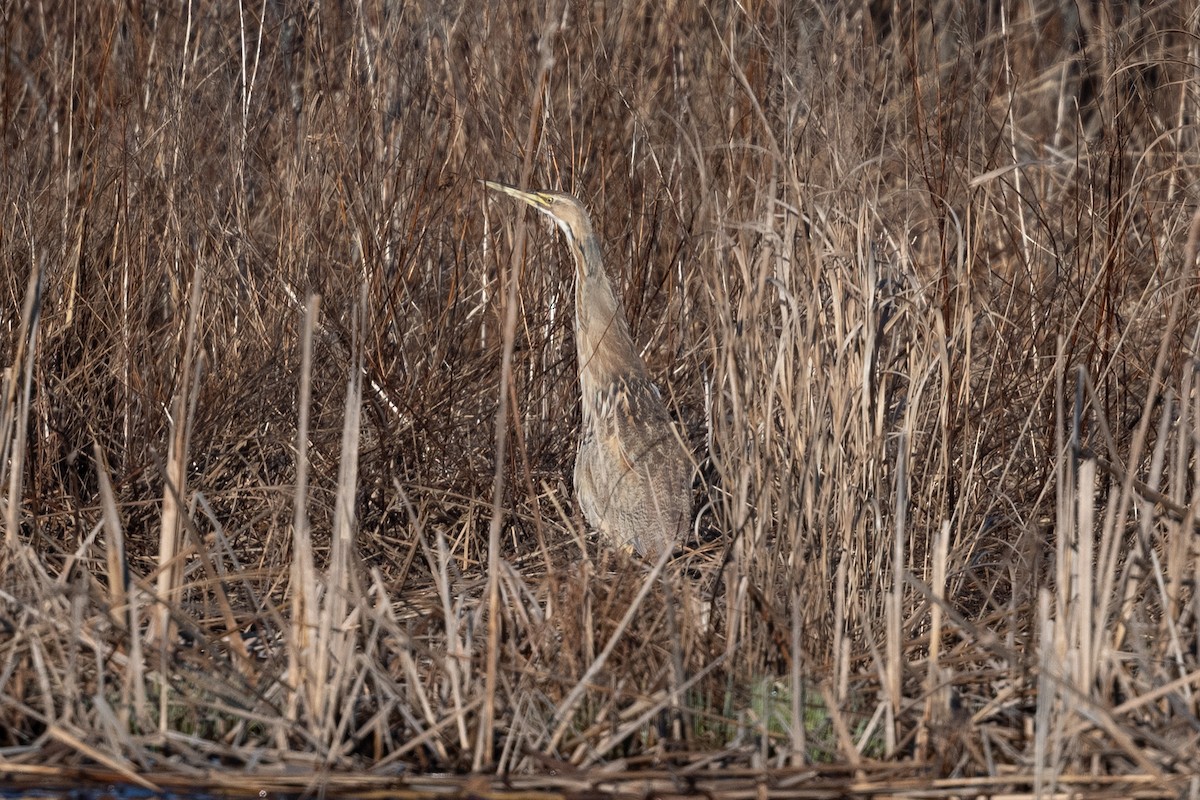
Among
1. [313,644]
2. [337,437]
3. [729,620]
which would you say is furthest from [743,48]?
[313,644]

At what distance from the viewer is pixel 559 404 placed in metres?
4.69

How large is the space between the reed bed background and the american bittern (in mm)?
122

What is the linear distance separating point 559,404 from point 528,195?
678 mm

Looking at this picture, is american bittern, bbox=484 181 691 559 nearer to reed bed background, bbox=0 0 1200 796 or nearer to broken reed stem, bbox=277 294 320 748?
reed bed background, bbox=0 0 1200 796

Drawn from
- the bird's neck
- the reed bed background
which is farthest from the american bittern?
the reed bed background

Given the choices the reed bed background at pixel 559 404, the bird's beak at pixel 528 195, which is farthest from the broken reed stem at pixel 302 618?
the bird's beak at pixel 528 195

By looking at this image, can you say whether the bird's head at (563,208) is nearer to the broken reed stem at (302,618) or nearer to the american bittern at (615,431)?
the american bittern at (615,431)

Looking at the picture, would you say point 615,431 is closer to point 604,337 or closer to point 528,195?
point 604,337

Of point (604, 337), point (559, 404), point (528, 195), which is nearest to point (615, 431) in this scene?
point (604, 337)

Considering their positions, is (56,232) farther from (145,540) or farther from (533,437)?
(533,437)

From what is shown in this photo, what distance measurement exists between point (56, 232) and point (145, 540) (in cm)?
81

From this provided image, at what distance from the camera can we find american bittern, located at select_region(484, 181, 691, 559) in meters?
4.07

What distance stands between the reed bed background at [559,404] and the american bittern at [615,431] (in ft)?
0.40

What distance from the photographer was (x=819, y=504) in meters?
3.23
